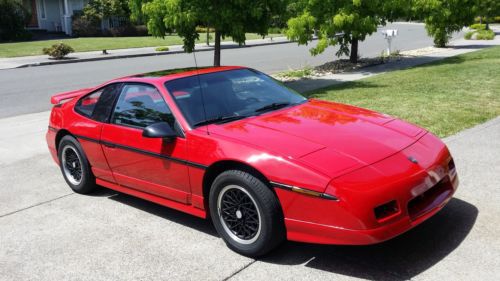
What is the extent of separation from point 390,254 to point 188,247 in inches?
62.2

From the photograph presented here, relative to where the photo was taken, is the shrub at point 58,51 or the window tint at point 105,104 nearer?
the window tint at point 105,104

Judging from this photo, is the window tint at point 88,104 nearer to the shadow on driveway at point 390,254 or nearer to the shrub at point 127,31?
the shadow on driveway at point 390,254

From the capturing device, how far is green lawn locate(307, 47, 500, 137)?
26.8 feet

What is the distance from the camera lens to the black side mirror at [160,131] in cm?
421

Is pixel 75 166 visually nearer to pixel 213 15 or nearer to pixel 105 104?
pixel 105 104

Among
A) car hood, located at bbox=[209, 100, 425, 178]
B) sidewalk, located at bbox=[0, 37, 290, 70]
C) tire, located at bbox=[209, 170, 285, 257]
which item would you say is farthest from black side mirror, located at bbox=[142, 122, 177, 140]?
sidewalk, located at bbox=[0, 37, 290, 70]

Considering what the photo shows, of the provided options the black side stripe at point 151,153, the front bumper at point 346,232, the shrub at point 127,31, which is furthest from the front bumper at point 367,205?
the shrub at point 127,31

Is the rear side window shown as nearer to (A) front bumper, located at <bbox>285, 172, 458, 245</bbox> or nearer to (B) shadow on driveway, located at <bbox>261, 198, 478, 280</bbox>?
(B) shadow on driveway, located at <bbox>261, 198, 478, 280</bbox>

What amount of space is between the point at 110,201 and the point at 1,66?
19154mm

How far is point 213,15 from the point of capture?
1223 centimetres

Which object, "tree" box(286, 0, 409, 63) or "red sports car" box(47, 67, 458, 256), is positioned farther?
"tree" box(286, 0, 409, 63)

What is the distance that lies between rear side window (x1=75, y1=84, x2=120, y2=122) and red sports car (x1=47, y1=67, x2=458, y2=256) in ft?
0.05

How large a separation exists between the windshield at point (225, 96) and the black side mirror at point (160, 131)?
182 mm

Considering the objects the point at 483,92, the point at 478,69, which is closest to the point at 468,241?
the point at 483,92
